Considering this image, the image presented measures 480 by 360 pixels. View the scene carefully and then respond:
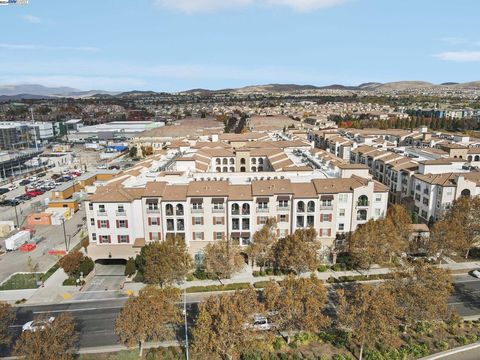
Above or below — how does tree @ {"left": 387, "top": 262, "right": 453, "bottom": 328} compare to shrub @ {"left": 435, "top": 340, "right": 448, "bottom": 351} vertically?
above

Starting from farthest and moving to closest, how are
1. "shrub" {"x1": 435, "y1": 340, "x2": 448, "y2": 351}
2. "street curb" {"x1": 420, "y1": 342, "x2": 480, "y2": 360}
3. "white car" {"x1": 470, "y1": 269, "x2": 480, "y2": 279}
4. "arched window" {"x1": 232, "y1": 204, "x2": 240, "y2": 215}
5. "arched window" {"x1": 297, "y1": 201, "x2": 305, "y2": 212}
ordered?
"arched window" {"x1": 297, "y1": 201, "x2": 305, "y2": 212} < "arched window" {"x1": 232, "y1": 204, "x2": 240, "y2": 215} < "white car" {"x1": 470, "y1": 269, "x2": 480, "y2": 279} < "shrub" {"x1": 435, "y1": 340, "x2": 448, "y2": 351} < "street curb" {"x1": 420, "y1": 342, "x2": 480, "y2": 360}

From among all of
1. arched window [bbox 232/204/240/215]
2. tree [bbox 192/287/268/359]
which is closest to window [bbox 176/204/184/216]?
arched window [bbox 232/204/240/215]

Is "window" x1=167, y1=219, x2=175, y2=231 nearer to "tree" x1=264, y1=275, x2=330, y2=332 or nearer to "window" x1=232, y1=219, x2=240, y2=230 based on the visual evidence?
"window" x1=232, y1=219, x2=240, y2=230

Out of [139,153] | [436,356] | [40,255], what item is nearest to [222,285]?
[436,356]

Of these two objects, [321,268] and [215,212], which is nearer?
[215,212]

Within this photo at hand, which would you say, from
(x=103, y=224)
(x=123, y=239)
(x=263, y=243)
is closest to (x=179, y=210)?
(x=123, y=239)

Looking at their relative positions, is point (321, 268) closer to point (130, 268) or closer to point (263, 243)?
point (263, 243)

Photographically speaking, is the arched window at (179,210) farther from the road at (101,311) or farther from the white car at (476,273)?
the white car at (476,273)
